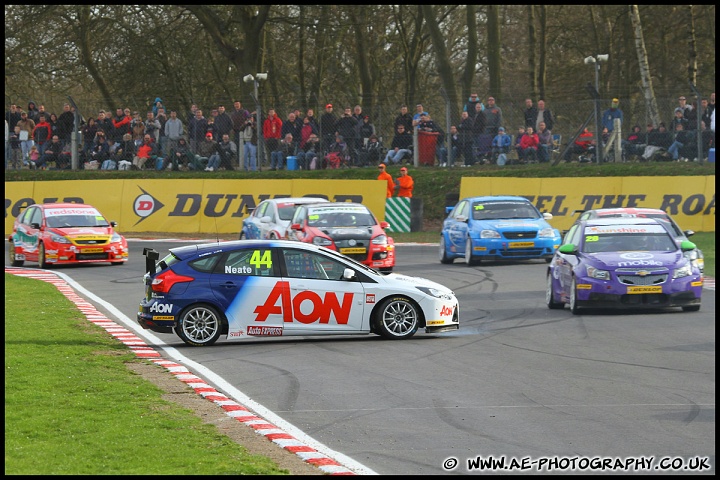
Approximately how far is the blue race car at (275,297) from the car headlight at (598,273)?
9.38 feet

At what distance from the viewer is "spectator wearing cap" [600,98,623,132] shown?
1342 inches

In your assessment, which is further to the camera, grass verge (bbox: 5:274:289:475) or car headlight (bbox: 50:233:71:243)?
car headlight (bbox: 50:233:71:243)

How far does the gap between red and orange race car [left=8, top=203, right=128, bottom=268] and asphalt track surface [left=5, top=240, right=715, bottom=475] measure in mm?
8743

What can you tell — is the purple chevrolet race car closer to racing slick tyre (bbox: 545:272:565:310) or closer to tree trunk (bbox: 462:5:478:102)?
racing slick tyre (bbox: 545:272:565:310)

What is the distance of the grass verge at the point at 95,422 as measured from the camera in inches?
310

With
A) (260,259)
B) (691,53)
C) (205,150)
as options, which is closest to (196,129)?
(205,150)

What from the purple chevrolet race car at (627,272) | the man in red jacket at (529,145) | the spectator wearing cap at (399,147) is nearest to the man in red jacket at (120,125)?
the spectator wearing cap at (399,147)

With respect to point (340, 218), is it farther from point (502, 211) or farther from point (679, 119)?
point (679, 119)

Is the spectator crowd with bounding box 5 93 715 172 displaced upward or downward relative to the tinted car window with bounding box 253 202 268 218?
upward

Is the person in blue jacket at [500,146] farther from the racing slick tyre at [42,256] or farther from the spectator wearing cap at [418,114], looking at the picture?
the racing slick tyre at [42,256]

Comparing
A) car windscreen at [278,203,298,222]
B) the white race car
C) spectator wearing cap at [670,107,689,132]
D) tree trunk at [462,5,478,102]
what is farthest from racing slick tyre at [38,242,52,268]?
tree trunk at [462,5,478,102]

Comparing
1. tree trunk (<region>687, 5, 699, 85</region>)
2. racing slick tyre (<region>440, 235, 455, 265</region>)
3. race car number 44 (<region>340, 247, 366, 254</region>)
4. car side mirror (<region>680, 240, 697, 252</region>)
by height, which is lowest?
racing slick tyre (<region>440, 235, 455, 265</region>)

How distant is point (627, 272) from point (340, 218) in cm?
934

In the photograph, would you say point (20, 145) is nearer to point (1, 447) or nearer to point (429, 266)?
point (429, 266)
